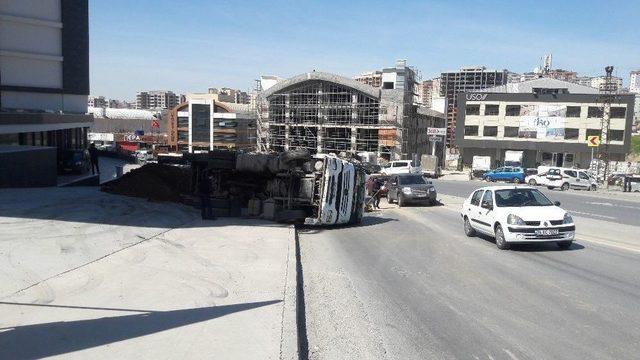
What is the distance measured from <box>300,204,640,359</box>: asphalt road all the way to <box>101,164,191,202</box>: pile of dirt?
24.5 ft

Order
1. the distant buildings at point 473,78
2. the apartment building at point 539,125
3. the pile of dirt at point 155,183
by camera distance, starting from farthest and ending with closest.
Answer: the distant buildings at point 473,78 → the apartment building at point 539,125 → the pile of dirt at point 155,183

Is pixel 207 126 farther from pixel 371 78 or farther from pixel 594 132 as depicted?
pixel 594 132

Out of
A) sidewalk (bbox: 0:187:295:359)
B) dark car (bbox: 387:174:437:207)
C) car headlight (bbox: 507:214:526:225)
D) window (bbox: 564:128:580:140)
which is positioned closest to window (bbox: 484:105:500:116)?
window (bbox: 564:128:580:140)

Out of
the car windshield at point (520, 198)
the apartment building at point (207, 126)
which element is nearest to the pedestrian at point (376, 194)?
the car windshield at point (520, 198)

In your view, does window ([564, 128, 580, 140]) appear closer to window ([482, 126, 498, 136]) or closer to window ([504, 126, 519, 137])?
window ([504, 126, 519, 137])

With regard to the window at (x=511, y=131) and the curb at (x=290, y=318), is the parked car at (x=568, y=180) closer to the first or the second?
the window at (x=511, y=131)

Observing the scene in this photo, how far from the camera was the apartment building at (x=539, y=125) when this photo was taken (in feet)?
231

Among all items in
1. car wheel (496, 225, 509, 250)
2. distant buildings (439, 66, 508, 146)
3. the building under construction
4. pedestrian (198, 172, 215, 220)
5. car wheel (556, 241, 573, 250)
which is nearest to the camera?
car wheel (556, 241, 573, 250)

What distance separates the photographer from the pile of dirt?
20.1m

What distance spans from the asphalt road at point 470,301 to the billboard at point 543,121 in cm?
6181

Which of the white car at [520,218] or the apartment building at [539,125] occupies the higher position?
the apartment building at [539,125]

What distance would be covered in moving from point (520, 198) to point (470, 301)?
21.7 feet

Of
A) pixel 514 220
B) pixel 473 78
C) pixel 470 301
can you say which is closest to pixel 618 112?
pixel 514 220

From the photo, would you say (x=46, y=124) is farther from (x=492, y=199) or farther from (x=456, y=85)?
(x=456, y=85)
